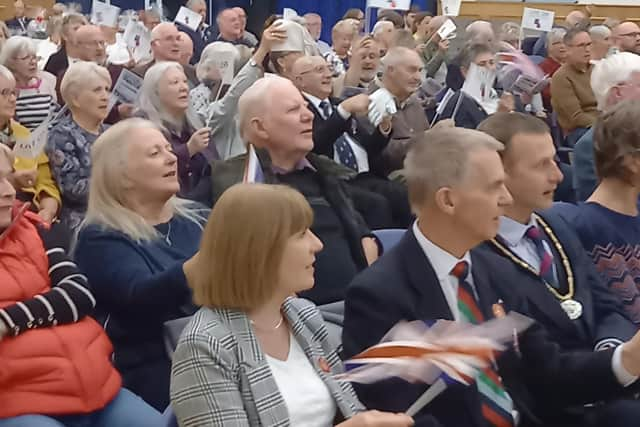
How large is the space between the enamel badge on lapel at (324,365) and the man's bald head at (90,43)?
4.20 m

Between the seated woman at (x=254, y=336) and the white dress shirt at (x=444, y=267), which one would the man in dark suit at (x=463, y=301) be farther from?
the seated woman at (x=254, y=336)

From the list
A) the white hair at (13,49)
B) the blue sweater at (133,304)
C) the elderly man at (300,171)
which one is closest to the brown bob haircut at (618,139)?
the elderly man at (300,171)

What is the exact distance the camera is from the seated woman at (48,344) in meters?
2.29

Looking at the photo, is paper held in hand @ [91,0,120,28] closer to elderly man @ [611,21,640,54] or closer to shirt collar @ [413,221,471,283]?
elderly man @ [611,21,640,54]

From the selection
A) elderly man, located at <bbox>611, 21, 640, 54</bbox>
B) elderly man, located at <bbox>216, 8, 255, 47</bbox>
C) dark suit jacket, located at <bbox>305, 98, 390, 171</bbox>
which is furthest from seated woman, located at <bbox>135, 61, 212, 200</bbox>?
elderly man, located at <bbox>611, 21, 640, 54</bbox>

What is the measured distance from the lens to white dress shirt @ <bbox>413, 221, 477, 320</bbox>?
211cm

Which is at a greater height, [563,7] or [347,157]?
[347,157]

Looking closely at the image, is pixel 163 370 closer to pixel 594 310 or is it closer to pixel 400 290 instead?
pixel 400 290

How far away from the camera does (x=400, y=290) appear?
2.06 metres

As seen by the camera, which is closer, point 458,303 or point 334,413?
point 334,413

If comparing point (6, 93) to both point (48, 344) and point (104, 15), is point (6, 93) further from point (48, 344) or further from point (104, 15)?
point (104, 15)

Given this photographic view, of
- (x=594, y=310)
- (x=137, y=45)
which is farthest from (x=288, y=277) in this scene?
(x=137, y=45)

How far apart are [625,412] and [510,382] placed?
1.14 feet

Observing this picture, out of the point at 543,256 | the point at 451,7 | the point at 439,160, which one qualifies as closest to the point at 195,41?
the point at 451,7
